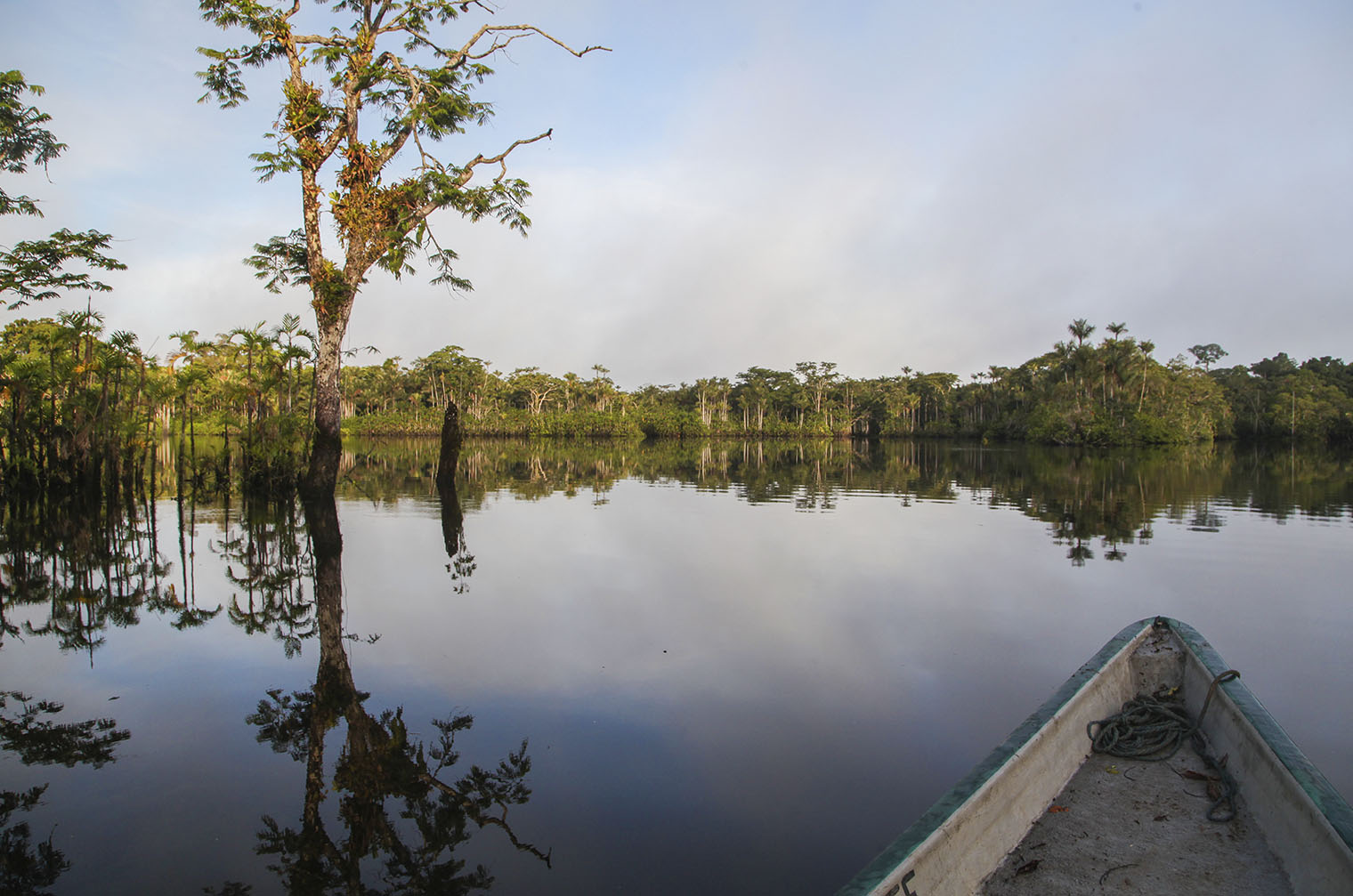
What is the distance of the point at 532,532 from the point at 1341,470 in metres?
30.9

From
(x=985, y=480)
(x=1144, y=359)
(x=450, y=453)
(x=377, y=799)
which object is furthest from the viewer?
(x=1144, y=359)

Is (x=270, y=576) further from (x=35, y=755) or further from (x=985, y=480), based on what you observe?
(x=985, y=480)

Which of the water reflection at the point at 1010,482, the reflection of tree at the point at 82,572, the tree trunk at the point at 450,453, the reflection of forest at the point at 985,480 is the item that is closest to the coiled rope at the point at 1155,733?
the water reflection at the point at 1010,482

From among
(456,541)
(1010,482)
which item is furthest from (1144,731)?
(1010,482)

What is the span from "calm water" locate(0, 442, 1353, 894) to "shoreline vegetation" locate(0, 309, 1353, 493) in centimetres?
297

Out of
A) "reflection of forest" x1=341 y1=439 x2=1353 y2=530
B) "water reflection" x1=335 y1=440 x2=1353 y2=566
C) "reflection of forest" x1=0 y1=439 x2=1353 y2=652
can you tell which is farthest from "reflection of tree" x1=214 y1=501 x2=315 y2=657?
"water reflection" x1=335 y1=440 x2=1353 y2=566

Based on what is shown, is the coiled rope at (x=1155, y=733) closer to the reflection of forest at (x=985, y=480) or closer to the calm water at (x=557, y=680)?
the calm water at (x=557, y=680)

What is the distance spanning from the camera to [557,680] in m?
5.00

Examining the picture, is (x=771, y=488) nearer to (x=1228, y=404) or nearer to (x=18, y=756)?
(x=18, y=756)

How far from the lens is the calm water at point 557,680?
304 cm

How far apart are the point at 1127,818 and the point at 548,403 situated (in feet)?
246

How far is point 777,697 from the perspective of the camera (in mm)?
4672

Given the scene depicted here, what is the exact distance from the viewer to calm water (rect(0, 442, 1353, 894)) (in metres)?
3.04

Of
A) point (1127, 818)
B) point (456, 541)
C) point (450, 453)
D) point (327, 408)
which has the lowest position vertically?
point (1127, 818)
